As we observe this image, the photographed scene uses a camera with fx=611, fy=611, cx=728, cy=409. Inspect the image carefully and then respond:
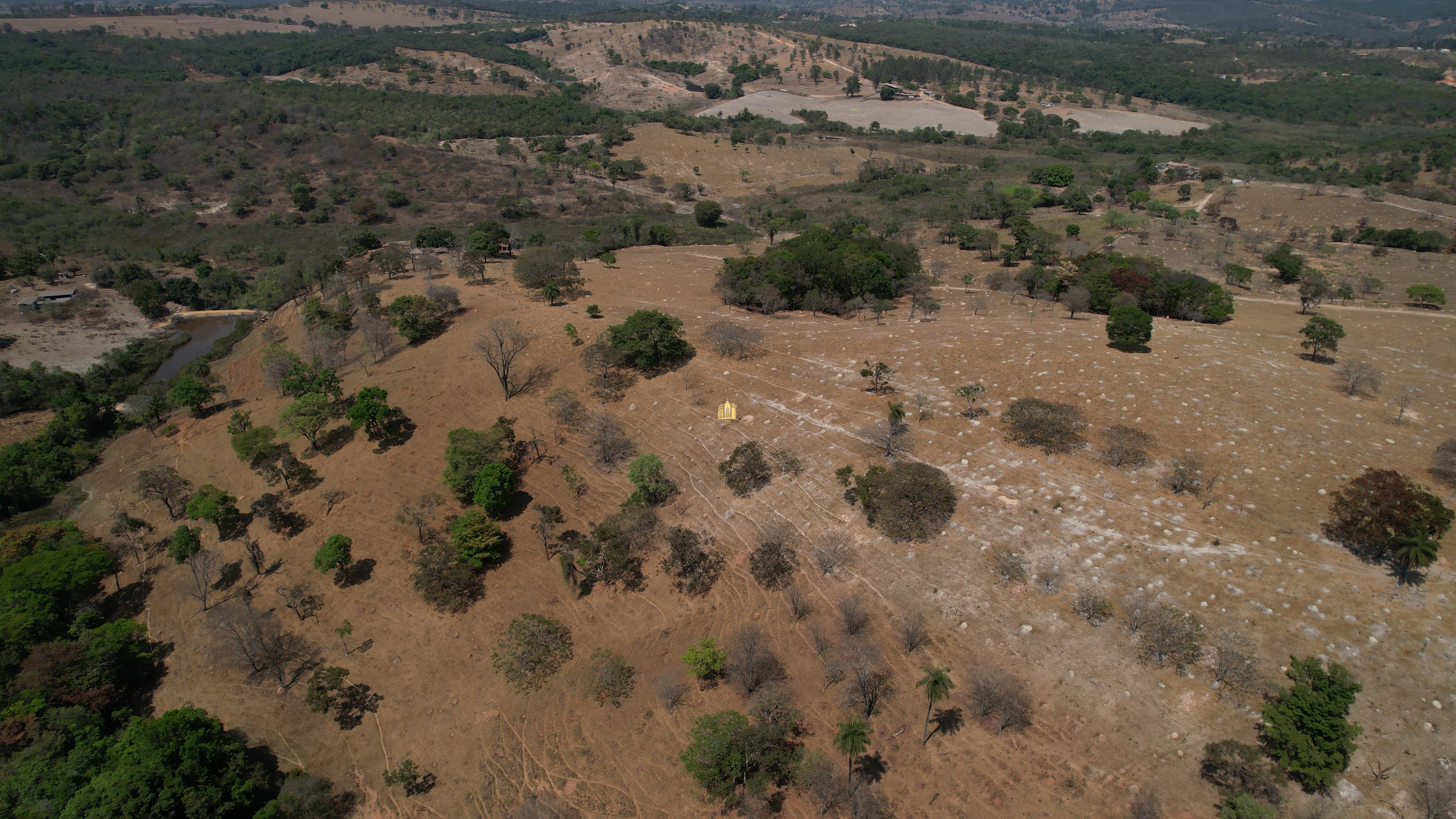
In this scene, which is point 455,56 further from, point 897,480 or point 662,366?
point 897,480

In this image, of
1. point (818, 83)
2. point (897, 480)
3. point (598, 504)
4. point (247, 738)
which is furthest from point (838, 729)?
point (818, 83)

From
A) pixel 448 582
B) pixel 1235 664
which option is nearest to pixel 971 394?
pixel 1235 664

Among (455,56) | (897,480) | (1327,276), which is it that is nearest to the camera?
(897,480)

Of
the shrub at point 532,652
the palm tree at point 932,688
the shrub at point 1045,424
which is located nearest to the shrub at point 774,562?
the palm tree at point 932,688

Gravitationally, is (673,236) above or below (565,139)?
below

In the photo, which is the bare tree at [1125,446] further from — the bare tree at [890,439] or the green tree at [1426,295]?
the green tree at [1426,295]

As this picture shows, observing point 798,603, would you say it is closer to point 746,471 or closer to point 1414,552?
point 746,471

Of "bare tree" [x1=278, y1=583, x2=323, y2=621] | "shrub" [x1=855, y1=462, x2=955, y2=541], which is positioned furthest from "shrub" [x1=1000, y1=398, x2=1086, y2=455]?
"bare tree" [x1=278, y1=583, x2=323, y2=621]
